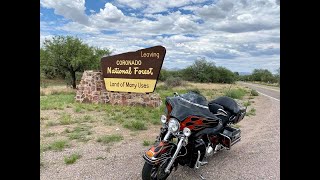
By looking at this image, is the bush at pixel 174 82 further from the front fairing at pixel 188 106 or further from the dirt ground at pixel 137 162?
the front fairing at pixel 188 106

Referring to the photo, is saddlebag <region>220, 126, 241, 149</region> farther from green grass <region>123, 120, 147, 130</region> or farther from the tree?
the tree

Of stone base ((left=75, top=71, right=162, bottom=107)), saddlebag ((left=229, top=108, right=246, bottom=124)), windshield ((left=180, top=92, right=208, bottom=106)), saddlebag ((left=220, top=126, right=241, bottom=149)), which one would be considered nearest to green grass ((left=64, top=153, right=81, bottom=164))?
→ windshield ((left=180, top=92, right=208, bottom=106))

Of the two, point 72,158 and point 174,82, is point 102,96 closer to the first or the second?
point 174,82

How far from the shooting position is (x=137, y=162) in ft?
12.7

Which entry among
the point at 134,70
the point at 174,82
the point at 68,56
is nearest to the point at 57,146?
the point at 134,70

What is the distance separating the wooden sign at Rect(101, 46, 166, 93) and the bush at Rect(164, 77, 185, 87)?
274cm

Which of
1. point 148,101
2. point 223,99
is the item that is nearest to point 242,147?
point 223,99

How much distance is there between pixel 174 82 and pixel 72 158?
8879 millimetres

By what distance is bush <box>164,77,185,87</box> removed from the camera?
1218 cm

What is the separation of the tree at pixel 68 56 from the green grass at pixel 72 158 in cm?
1433

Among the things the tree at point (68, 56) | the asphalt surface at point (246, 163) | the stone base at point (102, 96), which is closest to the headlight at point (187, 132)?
the asphalt surface at point (246, 163)

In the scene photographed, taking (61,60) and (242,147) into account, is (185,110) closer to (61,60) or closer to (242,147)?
(242,147)
